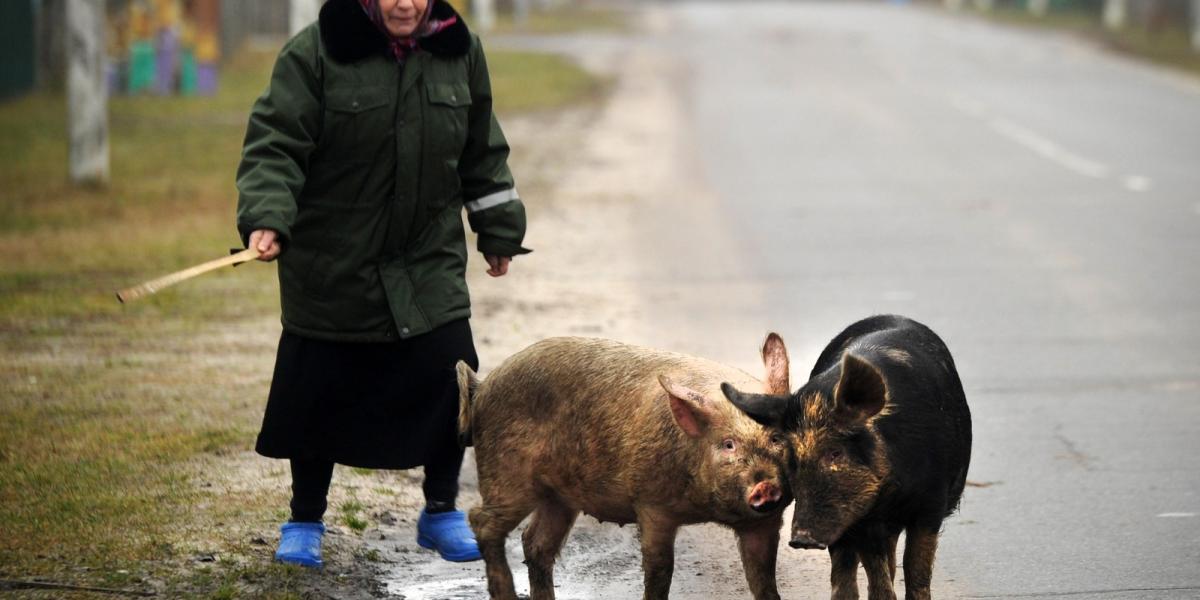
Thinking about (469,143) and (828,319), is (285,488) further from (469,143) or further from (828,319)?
(828,319)

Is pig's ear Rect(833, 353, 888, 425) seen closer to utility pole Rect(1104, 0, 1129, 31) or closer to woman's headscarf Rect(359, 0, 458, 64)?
woman's headscarf Rect(359, 0, 458, 64)

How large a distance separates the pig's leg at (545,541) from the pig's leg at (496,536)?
0.20ft

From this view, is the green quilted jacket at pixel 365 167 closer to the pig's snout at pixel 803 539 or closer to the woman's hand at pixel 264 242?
the woman's hand at pixel 264 242

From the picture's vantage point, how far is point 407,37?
5.48 meters

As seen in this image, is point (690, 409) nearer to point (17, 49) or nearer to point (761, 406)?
point (761, 406)

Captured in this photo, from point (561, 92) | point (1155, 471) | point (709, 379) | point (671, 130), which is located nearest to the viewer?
point (709, 379)

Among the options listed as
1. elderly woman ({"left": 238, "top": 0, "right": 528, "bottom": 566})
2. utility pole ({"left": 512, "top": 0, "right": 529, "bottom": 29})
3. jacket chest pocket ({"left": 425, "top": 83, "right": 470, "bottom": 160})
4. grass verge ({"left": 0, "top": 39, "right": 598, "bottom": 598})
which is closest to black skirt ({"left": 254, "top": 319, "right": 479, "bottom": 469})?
elderly woman ({"left": 238, "top": 0, "right": 528, "bottom": 566})

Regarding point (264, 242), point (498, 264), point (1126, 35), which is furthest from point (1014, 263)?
point (1126, 35)

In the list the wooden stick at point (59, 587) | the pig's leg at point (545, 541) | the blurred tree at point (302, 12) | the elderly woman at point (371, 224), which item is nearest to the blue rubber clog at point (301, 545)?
the elderly woman at point (371, 224)

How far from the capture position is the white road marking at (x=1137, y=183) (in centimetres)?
1605

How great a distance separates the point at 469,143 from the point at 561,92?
66.7 feet

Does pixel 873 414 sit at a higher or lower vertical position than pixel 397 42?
lower

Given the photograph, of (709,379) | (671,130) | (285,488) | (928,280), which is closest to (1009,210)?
(928,280)

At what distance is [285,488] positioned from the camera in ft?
21.6
